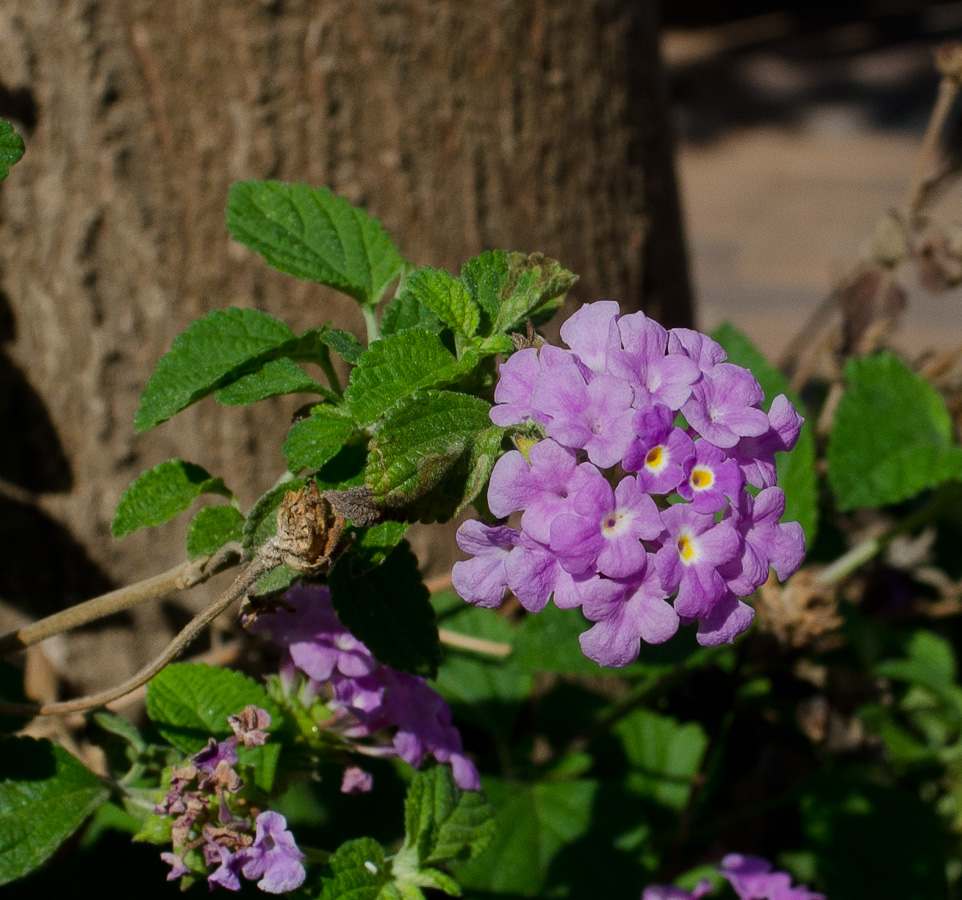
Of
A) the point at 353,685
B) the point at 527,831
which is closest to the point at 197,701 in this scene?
the point at 353,685

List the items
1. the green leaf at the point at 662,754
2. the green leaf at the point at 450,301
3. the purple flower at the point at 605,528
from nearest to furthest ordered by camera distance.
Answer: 1. the purple flower at the point at 605,528
2. the green leaf at the point at 450,301
3. the green leaf at the point at 662,754

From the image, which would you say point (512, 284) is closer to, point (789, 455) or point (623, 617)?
point (623, 617)

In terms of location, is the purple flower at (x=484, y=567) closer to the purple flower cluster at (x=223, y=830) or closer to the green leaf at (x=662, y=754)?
the purple flower cluster at (x=223, y=830)

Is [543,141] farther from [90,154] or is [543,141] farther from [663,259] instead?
[90,154]

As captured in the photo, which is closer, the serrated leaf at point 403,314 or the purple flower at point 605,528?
the purple flower at point 605,528

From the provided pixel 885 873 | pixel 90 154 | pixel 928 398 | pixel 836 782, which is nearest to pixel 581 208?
pixel 928 398

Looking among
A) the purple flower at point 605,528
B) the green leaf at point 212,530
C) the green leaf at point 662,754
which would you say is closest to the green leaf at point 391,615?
the green leaf at point 212,530
